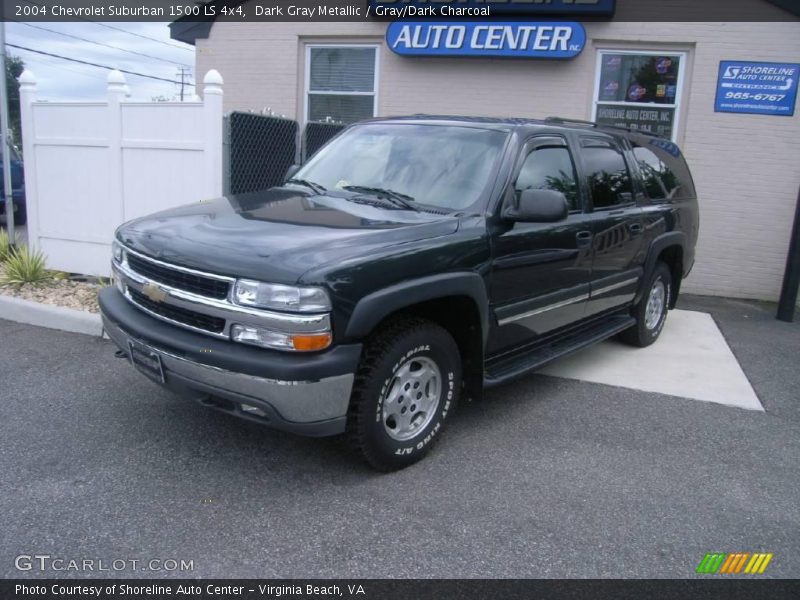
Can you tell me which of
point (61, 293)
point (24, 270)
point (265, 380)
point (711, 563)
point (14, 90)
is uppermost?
point (14, 90)

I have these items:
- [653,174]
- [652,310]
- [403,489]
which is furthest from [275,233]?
[652,310]

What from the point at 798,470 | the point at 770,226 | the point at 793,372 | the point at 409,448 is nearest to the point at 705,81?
the point at 770,226

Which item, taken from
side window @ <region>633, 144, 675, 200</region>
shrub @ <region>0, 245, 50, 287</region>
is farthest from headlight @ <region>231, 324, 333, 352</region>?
shrub @ <region>0, 245, 50, 287</region>

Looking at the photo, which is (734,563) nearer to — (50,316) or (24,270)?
(50,316)

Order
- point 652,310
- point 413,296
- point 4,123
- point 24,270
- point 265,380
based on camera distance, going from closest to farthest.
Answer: point 265,380, point 413,296, point 652,310, point 24,270, point 4,123

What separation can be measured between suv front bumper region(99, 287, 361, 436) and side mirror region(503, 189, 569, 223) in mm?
1359

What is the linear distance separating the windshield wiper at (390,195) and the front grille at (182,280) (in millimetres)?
1301

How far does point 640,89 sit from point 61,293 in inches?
287

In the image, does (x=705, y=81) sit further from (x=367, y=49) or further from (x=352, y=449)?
(x=352, y=449)

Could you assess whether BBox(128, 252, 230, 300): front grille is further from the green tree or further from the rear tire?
the green tree

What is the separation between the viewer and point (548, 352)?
4.74 meters

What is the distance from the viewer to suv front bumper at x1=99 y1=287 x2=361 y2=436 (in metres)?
3.08

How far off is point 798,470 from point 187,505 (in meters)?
3.46
